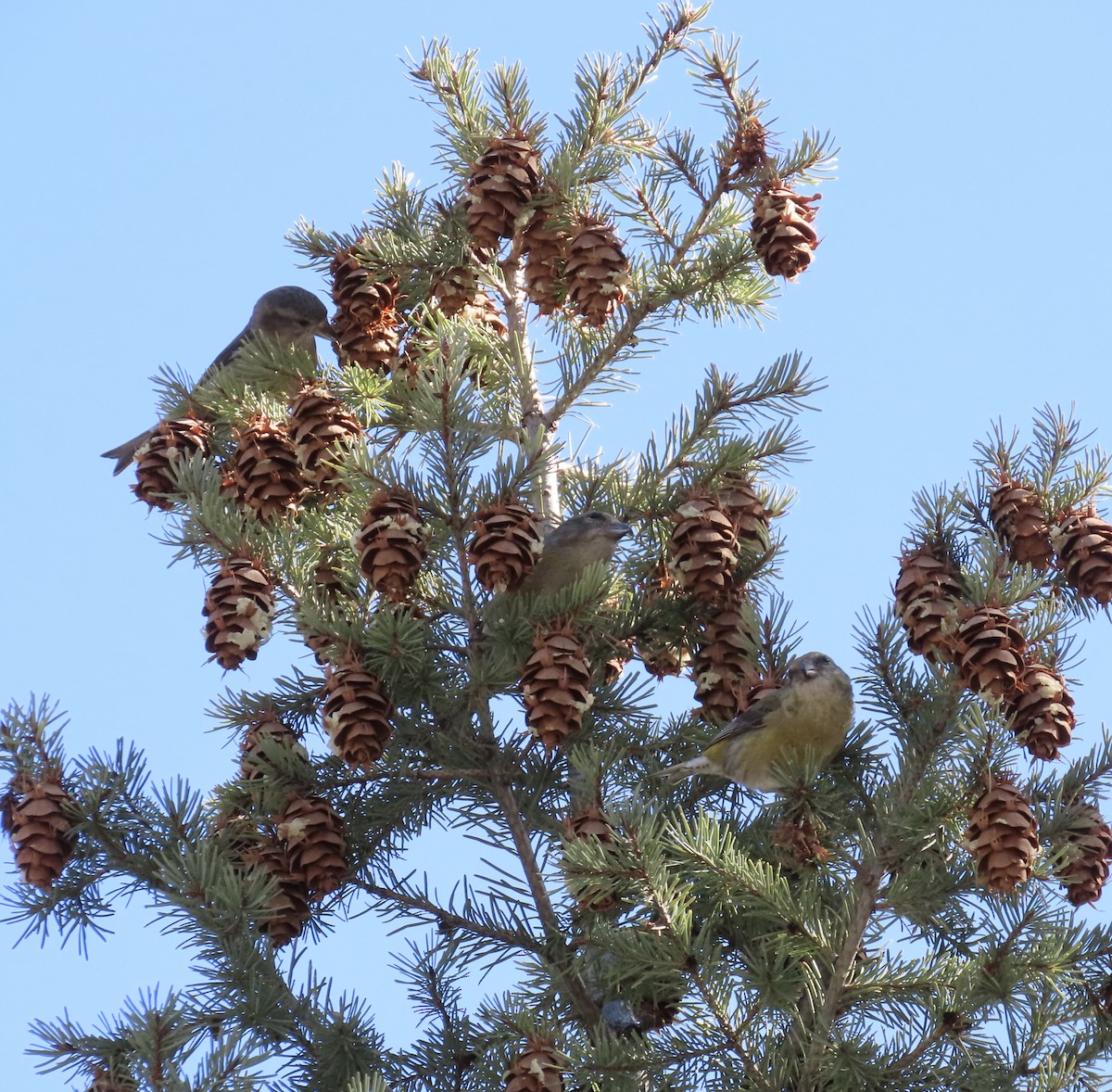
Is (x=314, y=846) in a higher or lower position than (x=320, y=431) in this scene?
lower

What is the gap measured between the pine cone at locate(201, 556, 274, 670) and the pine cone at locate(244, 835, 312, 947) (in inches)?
21.0

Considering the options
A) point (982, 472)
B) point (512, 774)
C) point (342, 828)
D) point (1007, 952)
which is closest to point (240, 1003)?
point (342, 828)

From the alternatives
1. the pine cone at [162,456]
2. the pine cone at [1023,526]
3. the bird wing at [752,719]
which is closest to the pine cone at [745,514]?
the bird wing at [752,719]

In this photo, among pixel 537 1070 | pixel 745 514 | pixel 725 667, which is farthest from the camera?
pixel 745 514

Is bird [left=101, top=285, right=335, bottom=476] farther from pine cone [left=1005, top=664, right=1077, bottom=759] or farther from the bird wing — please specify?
pine cone [left=1005, top=664, right=1077, bottom=759]

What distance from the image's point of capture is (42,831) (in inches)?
150

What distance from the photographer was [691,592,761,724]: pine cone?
4.38 meters

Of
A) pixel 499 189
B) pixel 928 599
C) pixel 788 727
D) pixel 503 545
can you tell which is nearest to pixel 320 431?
pixel 503 545

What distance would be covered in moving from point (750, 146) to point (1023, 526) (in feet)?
5.60

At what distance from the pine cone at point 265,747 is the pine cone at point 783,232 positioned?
2140 mm

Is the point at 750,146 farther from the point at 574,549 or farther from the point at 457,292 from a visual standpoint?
the point at 574,549

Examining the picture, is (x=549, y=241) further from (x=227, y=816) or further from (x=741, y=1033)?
(x=741, y=1033)

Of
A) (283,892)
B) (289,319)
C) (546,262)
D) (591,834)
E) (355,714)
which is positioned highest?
Result: (289,319)

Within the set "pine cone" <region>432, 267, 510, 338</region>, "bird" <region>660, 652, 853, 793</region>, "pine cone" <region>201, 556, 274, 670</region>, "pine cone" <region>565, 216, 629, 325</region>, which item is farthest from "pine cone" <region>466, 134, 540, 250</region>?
"bird" <region>660, 652, 853, 793</region>
